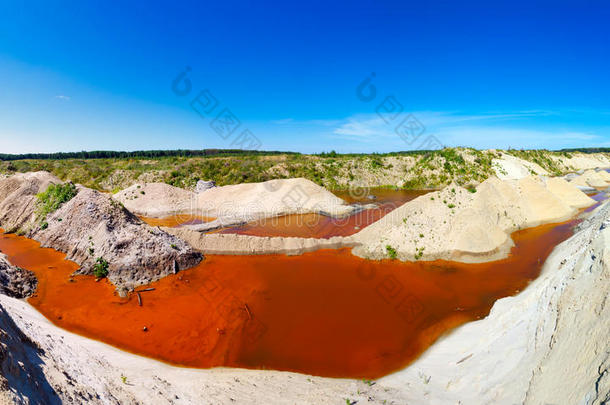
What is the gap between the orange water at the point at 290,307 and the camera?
6.86 metres

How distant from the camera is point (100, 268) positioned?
34.7 feet

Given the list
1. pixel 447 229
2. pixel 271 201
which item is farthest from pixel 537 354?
pixel 271 201

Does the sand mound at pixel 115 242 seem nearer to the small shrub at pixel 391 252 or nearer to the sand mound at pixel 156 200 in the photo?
the sand mound at pixel 156 200

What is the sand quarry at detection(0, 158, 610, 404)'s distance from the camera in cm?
448

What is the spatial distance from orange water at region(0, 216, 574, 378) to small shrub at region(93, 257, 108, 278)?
0.43 m

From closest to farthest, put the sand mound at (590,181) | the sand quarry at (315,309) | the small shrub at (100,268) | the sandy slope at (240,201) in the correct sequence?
the sand quarry at (315,309), the small shrub at (100,268), the sandy slope at (240,201), the sand mound at (590,181)

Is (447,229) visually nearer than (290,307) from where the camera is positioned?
No

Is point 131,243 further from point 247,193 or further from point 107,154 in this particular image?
point 107,154

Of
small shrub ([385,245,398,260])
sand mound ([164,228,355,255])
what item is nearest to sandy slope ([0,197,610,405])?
small shrub ([385,245,398,260])

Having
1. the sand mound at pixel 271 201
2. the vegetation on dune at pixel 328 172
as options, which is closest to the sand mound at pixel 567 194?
the vegetation on dune at pixel 328 172

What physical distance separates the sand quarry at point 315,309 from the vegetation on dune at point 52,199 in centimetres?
53

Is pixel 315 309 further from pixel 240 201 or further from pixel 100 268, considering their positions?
pixel 240 201

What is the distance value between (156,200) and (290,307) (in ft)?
66.1

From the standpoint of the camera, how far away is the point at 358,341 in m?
7.20
